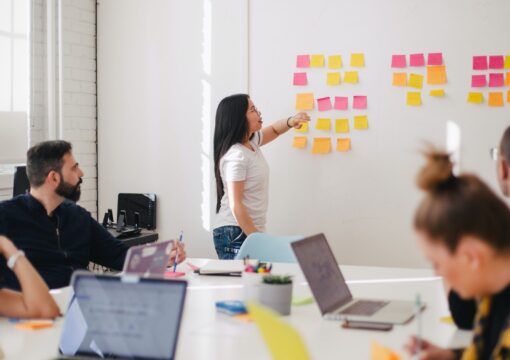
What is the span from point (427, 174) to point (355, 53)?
322cm

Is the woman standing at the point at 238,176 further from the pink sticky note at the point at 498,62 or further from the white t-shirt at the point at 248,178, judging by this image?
the pink sticky note at the point at 498,62

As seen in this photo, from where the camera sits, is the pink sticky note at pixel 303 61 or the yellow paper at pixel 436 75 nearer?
the yellow paper at pixel 436 75

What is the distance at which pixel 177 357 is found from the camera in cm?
189

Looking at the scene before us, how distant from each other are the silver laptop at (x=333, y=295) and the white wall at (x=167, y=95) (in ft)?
8.29

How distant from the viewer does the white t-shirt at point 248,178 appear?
4.05m

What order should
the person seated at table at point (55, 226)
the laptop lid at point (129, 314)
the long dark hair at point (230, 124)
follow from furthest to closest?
the long dark hair at point (230, 124), the person seated at table at point (55, 226), the laptop lid at point (129, 314)

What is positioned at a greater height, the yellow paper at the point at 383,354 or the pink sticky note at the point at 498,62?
the pink sticky note at the point at 498,62

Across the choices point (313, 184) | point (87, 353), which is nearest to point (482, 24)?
point (313, 184)

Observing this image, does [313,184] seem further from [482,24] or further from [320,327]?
[320,327]

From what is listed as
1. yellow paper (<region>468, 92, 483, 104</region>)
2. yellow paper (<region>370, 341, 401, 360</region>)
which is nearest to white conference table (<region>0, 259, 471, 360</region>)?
yellow paper (<region>370, 341, 401, 360</region>)

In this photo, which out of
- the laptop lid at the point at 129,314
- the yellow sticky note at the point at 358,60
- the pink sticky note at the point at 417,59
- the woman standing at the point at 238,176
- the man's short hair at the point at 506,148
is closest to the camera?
the laptop lid at the point at 129,314

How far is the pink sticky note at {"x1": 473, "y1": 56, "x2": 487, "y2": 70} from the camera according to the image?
4.27 m

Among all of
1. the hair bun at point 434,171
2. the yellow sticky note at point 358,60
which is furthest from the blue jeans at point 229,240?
the hair bun at point 434,171

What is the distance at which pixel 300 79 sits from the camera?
466 centimetres
